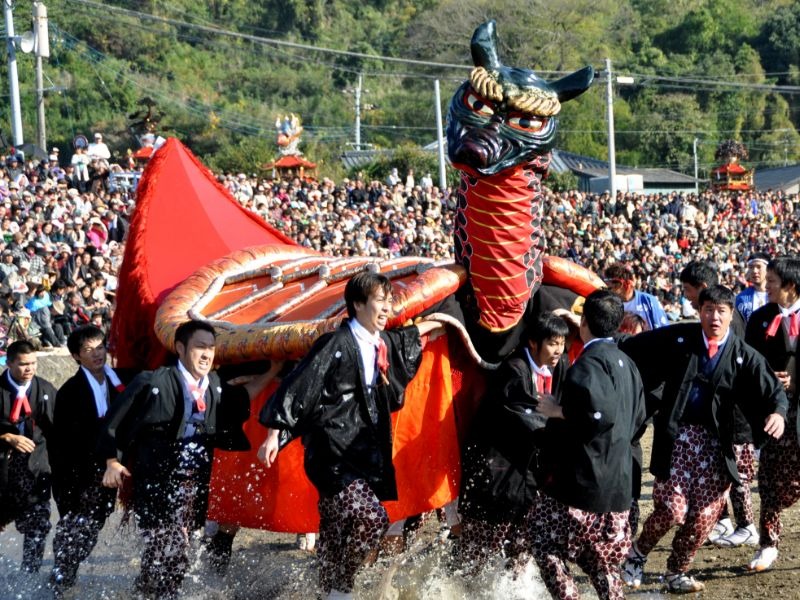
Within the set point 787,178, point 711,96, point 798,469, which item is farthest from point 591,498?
point 711,96

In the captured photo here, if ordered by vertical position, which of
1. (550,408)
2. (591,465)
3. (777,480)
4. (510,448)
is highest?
(550,408)

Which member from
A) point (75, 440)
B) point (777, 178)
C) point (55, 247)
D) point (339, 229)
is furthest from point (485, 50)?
point (777, 178)

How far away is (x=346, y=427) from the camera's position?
4891 millimetres

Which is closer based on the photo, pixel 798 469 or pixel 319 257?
pixel 798 469

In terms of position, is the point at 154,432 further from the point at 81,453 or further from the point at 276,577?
the point at 276,577

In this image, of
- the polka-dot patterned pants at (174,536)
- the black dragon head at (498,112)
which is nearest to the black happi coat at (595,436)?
the black dragon head at (498,112)

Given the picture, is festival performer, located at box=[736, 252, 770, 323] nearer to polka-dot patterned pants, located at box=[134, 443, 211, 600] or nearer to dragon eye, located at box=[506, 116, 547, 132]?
dragon eye, located at box=[506, 116, 547, 132]

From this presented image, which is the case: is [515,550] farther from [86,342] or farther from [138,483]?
[86,342]

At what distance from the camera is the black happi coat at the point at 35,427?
6102mm

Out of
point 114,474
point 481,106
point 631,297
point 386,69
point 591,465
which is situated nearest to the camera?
point 591,465

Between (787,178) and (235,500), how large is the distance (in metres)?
43.8

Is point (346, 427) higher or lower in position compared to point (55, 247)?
higher

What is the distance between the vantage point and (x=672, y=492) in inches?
214

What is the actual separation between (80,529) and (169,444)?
3.20 feet
